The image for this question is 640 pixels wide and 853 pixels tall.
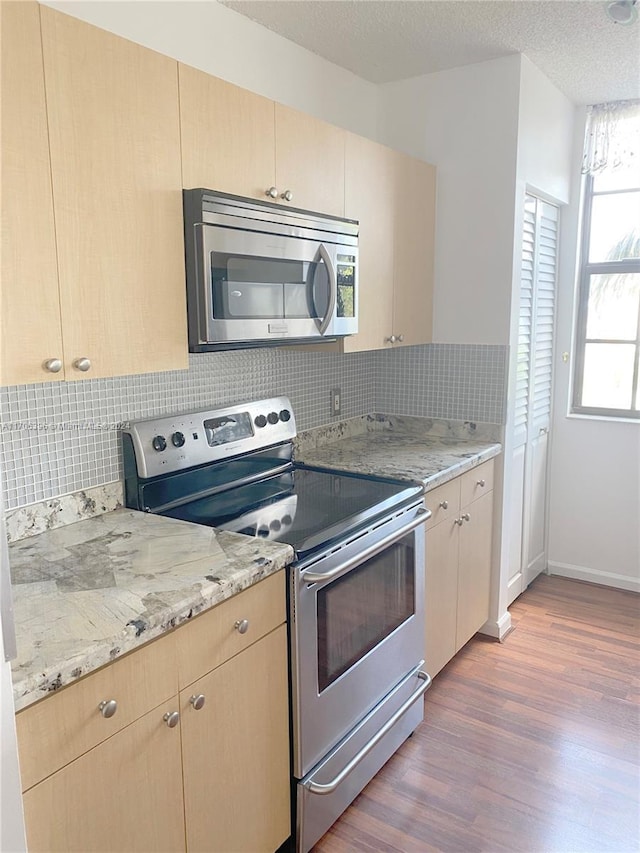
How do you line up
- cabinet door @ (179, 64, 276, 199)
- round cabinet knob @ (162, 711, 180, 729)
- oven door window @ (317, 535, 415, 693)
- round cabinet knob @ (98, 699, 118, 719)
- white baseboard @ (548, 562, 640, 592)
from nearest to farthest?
round cabinet knob @ (98, 699, 118, 719)
round cabinet knob @ (162, 711, 180, 729)
cabinet door @ (179, 64, 276, 199)
oven door window @ (317, 535, 415, 693)
white baseboard @ (548, 562, 640, 592)

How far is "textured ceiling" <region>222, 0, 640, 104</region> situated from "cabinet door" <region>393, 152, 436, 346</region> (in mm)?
414

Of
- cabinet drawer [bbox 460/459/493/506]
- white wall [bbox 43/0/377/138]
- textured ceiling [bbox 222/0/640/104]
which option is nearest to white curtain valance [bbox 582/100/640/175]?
textured ceiling [bbox 222/0/640/104]

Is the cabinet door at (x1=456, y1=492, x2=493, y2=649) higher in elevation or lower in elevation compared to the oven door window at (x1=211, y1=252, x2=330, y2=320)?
lower

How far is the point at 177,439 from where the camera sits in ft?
6.70

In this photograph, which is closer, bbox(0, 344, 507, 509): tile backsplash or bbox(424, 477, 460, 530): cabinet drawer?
bbox(0, 344, 507, 509): tile backsplash

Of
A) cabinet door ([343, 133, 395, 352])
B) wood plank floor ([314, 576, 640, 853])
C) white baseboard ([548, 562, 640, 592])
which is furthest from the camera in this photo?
white baseboard ([548, 562, 640, 592])

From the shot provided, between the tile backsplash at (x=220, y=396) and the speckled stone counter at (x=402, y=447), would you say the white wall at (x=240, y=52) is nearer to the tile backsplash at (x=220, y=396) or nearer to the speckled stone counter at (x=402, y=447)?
the tile backsplash at (x=220, y=396)

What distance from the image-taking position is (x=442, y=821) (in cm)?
199

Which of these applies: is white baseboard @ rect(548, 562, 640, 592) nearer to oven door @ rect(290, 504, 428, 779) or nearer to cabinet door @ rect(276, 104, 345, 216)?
oven door @ rect(290, 504, 428, 779)

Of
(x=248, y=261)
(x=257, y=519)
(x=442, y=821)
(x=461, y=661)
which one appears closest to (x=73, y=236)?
(x=248, y=261)

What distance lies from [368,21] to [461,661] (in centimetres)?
258

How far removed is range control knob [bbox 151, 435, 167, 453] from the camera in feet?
6.48

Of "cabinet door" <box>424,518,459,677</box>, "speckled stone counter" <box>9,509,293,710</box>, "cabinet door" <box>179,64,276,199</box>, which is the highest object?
"cabinet door" <box>179,64,276,199</box>

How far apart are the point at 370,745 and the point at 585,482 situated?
7.20ft
